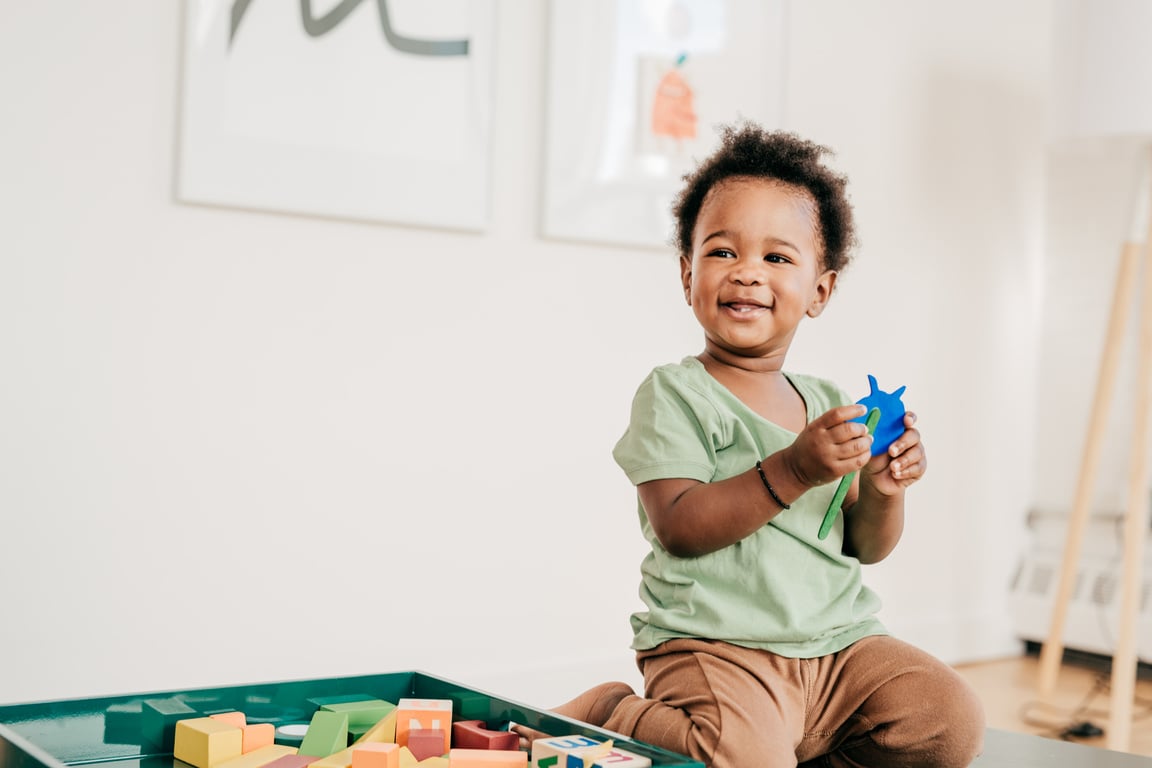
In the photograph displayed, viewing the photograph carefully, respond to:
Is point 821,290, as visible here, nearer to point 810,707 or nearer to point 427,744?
point 810,707

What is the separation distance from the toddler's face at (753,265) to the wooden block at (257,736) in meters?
0.51

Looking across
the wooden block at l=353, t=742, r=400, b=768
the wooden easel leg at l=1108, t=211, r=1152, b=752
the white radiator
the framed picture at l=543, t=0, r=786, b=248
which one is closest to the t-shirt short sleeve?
the wooden block at l=353, t=742, r=400, b=768

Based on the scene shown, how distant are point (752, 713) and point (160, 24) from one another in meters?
1.35

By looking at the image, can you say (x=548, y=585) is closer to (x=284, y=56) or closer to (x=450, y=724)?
(x=284, y=56)

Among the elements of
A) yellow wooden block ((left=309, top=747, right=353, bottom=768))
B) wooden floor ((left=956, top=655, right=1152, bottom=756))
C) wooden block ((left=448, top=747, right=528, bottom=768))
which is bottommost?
wooden floor ((left=956, top=655, right=1152, bottom=756))

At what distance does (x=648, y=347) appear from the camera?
7.50 feet

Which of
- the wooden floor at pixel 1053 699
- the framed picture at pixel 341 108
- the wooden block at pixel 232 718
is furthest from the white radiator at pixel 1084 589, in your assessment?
the wooden block at pixel 232 718

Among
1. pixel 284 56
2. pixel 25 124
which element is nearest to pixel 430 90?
pixel 284 56

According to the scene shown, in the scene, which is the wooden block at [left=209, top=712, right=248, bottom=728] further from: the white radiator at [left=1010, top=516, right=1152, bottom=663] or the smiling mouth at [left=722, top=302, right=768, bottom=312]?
the white radiator at [left=1010, top=516, right=1152, bottom=663]

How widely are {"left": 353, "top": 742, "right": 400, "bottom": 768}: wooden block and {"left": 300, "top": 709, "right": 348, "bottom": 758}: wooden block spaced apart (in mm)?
73

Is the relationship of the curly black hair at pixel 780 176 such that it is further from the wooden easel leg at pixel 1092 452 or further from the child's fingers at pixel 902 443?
the wooden easel leg at pixel 1092 452

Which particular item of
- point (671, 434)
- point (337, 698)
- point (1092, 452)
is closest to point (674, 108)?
point (1092, 452)

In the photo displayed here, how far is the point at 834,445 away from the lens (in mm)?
909

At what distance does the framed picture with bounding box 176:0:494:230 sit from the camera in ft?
5.88
